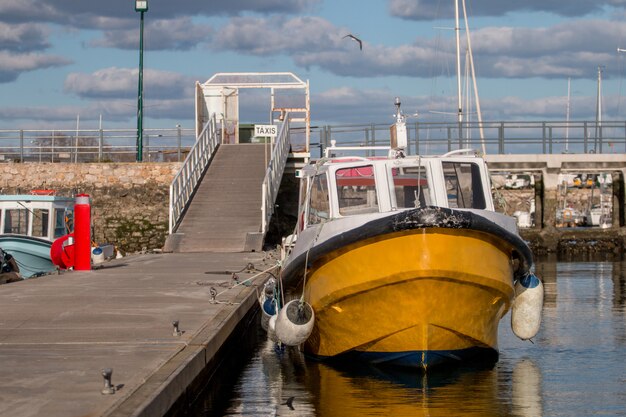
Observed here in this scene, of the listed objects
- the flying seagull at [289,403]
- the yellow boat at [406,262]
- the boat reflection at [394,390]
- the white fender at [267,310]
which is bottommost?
the flying seagull at [289,403]

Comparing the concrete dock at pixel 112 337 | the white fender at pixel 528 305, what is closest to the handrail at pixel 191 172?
the concrete dock at pixel 112 337

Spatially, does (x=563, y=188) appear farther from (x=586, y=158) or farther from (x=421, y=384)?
(x=421, y=384)

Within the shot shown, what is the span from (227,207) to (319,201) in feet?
53.8

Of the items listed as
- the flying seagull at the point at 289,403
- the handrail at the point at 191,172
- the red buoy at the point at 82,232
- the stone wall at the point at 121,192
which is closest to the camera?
the flying seagull at the point at 289,403

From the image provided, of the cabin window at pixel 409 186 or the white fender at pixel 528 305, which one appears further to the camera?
the white fender at pixel 528 305

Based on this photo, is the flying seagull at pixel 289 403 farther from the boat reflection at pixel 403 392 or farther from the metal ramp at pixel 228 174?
the metal ramp at pixel 228 174

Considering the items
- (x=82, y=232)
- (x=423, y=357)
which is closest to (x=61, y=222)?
(x=82, y=232)

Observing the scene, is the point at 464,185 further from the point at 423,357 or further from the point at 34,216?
the point at 34,216

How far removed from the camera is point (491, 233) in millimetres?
12117

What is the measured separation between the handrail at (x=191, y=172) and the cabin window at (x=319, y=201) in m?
14.6

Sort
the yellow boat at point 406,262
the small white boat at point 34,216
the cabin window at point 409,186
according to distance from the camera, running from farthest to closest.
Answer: the small white boat at point 34,216, the cabin window at point 409,186, the yellow boat at point 406,262

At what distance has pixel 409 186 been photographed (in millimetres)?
13570

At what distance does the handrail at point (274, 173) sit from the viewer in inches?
1133

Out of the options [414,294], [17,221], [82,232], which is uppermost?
[17,221]
